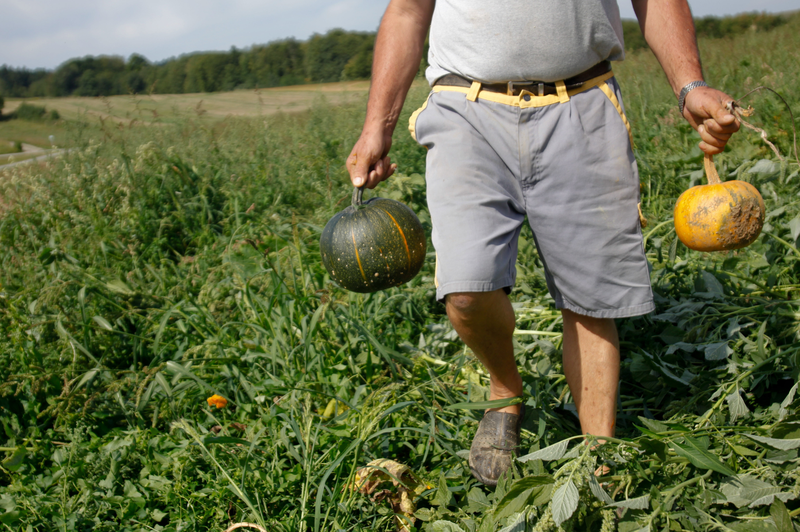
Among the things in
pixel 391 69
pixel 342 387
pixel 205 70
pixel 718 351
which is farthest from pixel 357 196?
pixel 205 70

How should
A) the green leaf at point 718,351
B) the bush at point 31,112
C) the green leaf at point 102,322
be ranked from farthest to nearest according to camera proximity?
the bush at point 31,112 < the green leaf at point 102,322 < the green leaf at point 718,351

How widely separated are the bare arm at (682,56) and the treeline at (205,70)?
42.7 feet

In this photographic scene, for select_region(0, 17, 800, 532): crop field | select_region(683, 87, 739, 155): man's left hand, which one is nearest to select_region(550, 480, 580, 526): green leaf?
select_region(0, 17, 800, 532): crop field

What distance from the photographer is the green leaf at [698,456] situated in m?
1.57

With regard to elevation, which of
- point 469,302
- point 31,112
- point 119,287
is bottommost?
point 119,287

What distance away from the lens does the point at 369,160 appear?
2070mm

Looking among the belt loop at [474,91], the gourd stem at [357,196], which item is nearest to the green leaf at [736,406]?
the belt loop at [474,91]

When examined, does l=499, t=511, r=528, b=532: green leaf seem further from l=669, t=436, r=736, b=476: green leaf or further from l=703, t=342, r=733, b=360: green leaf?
l=703, t=342, r=733, b=360: green leaf

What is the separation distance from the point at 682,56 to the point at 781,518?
1.44m

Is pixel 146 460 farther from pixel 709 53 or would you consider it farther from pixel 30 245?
pixel 709 53

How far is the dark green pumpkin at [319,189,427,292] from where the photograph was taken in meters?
2.09

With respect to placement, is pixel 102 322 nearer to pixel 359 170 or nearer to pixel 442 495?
pixel 359 170

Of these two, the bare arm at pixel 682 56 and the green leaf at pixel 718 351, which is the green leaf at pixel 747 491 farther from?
the bare arm at pixel 682 56

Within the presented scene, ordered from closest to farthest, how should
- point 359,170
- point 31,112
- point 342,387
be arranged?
point 359,170 < point 342,387 < point 31,112
